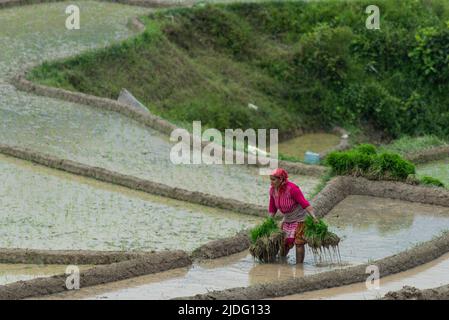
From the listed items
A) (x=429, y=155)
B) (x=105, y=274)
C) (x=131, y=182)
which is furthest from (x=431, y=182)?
(x=105, y=274)

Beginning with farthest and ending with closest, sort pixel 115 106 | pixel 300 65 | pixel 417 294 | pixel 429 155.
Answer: pixel 300 65
pixel 115 106
pixel 429 155
pixel 417 294

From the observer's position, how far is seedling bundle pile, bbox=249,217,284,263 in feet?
42.1

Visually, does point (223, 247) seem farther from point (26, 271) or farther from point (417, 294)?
point (417, 294)

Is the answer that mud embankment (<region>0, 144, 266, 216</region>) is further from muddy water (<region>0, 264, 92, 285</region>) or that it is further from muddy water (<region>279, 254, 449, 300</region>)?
muddy water (<region>0, 264, 92, 285</region>)

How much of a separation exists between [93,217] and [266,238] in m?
2.37

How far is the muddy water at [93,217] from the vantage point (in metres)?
13.6

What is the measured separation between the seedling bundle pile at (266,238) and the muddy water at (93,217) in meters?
0.88

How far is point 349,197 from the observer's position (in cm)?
1588

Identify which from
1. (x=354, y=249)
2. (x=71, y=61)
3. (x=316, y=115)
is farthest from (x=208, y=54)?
(x=354, y=249)

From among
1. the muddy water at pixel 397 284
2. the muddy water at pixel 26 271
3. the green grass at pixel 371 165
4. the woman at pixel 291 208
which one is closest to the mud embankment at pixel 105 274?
the muddy water at pixel 26 271

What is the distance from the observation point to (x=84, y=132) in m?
18.3

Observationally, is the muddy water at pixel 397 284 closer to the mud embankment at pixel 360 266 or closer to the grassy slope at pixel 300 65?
the mud embankment at pixel 360 266

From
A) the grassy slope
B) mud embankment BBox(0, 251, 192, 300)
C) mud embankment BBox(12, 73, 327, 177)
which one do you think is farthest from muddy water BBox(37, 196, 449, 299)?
the grassy slope
